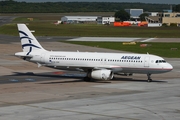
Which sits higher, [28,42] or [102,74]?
[28,42]

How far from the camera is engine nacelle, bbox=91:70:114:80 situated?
62312 mm

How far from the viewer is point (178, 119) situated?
39.8m

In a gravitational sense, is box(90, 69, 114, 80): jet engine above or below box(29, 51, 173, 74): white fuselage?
below

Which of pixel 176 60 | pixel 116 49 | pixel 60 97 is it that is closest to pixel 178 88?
pixel 60 97

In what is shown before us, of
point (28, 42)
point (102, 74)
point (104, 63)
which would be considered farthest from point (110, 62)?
point (28, 42)

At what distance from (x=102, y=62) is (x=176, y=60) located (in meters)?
32.2

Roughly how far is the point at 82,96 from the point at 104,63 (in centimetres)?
1361

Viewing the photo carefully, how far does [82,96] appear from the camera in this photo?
169 ft

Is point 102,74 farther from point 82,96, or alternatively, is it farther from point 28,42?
point 28,42

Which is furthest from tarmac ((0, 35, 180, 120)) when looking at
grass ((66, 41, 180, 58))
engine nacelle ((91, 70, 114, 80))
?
grass ((66, 41, 180, 58))

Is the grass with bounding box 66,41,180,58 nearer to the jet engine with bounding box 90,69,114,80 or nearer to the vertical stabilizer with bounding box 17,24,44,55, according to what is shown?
the vertical stabilizer with bounding box 17,24,44,55

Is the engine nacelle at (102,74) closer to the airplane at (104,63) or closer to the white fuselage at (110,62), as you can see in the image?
the airplane at (104,63)

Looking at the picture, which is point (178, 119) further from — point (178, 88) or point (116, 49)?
point (116, 49)

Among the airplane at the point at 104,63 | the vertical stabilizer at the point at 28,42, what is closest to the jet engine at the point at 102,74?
the airplane at the point at 104,63
